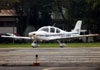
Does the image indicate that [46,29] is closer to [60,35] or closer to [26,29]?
[60,35]

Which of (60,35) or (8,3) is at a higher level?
(8,3)

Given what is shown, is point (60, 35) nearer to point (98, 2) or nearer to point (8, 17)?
point (98, 2)

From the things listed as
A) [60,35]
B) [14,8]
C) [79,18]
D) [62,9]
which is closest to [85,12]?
[79,18]

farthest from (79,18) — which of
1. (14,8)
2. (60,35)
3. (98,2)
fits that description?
(60,35)

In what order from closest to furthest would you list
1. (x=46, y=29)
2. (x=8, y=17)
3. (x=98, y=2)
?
(x=46, y=29) → (x=98, y=2) → (x=8, y=17)

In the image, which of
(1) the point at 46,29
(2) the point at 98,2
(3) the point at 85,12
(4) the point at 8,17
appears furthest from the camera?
(4) the point at 8,17

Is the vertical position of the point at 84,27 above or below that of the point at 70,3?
below

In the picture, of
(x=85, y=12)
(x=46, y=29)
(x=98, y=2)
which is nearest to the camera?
(x=46, y=29)

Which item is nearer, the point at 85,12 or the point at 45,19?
the point at 85,12

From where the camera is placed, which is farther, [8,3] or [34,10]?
[34,10]

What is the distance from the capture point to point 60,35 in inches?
1941

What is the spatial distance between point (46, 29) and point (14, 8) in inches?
816

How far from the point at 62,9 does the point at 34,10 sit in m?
6.90

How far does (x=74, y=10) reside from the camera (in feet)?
222
